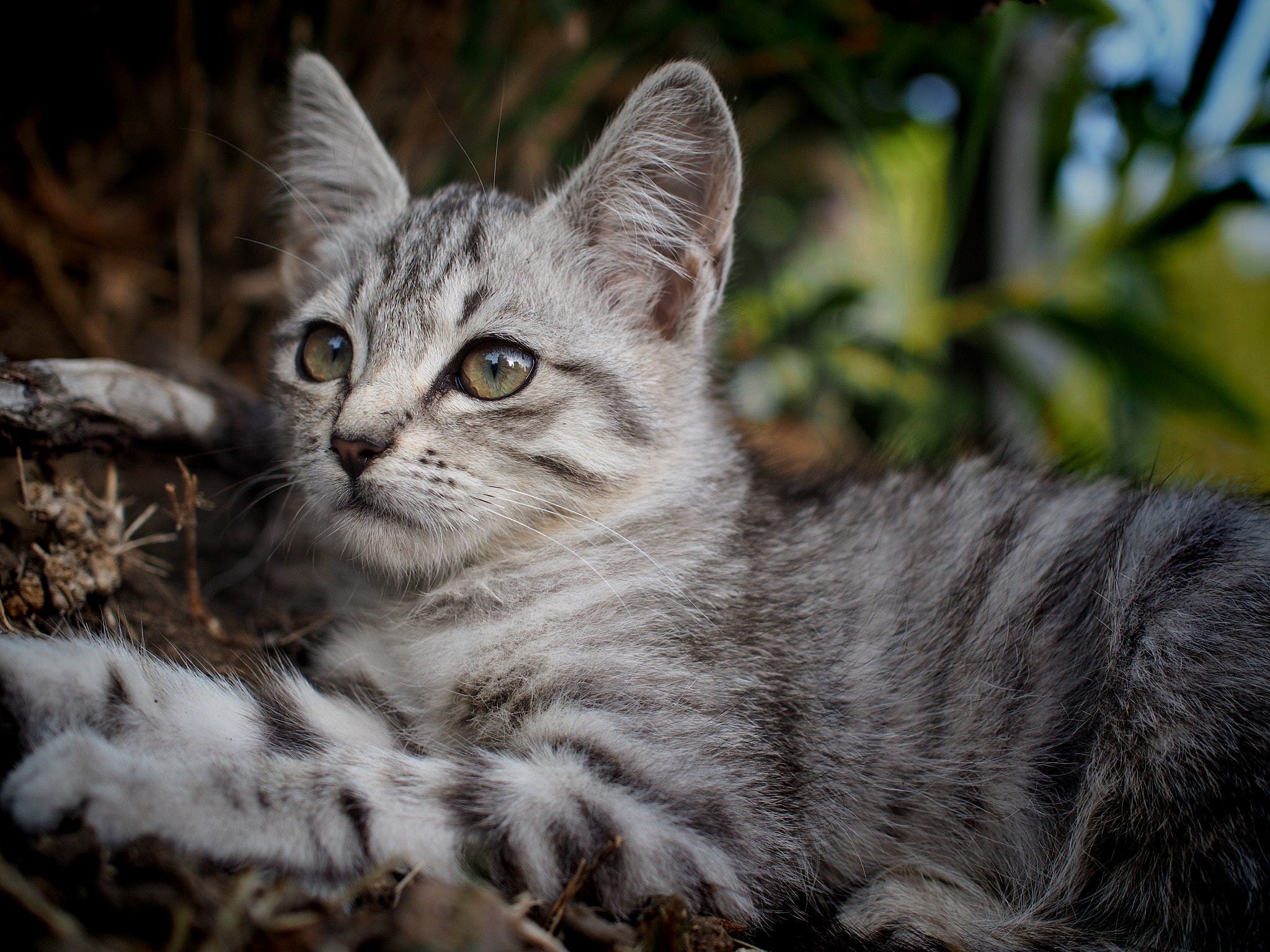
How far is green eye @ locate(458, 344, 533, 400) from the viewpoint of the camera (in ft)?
4.90

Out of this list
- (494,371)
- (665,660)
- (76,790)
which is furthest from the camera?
(494,371)

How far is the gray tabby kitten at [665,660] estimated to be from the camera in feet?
3.73

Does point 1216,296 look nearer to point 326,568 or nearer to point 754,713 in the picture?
point 754,713

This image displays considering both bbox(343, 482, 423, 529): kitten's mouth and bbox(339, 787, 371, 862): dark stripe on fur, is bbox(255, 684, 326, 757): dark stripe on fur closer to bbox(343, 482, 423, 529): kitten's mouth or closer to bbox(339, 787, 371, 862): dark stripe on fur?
bbox(339, 787, 371, 862): dark stripe on fur

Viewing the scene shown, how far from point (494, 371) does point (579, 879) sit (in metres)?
0.91

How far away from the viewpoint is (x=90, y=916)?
0.85 metres

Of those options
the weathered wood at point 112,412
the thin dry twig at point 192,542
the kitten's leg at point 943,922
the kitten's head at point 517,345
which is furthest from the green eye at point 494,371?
the kitten's leg at point 943,922

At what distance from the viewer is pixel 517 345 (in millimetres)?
1533

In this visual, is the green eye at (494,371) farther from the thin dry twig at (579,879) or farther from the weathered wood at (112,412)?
the thin dry twig at (579,879)

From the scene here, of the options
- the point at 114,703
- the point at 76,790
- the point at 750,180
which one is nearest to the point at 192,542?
the point at 114,703

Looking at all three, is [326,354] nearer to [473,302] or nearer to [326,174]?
[473,302]

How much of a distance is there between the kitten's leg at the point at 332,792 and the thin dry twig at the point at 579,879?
2cm

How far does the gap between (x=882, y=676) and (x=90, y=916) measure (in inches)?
49.0

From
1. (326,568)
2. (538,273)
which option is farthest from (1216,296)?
(326,568)
